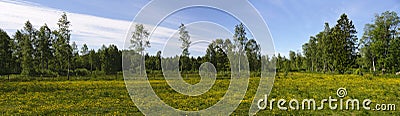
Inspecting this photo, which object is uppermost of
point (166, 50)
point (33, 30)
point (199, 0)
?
point (33, 30)

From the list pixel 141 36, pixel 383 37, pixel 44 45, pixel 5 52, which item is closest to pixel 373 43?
pixel 383 37

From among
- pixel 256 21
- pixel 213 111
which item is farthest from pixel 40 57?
pixel 256 21

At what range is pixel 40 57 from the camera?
65875 millimetres

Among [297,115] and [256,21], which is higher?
→ [256,21]

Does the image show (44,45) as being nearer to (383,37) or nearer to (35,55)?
(35,55)

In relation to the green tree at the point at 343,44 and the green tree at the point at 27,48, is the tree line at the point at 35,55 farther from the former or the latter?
the green tree at the point at 343,44

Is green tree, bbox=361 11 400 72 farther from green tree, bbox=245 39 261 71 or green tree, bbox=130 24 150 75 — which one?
green tree, bbox=130 24 150 75

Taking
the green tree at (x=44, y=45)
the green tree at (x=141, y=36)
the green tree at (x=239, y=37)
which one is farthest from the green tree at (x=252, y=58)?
the green tree at (x=44, y=45)

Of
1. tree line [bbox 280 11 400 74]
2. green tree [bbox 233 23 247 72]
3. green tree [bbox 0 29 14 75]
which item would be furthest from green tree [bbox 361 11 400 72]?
green tree [bbox 0 29 14 75]

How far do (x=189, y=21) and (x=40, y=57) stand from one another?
216 feet

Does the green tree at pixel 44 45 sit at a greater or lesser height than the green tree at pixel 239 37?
greater

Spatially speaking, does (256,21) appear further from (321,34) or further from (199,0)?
(321,34)

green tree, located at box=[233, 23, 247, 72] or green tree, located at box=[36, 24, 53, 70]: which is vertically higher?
green tree, located at box=[36, 24, 53, 70]

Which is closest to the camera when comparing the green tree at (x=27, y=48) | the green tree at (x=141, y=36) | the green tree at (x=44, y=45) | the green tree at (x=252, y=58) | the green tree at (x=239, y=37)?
the green tree at (x=141, y=36)
